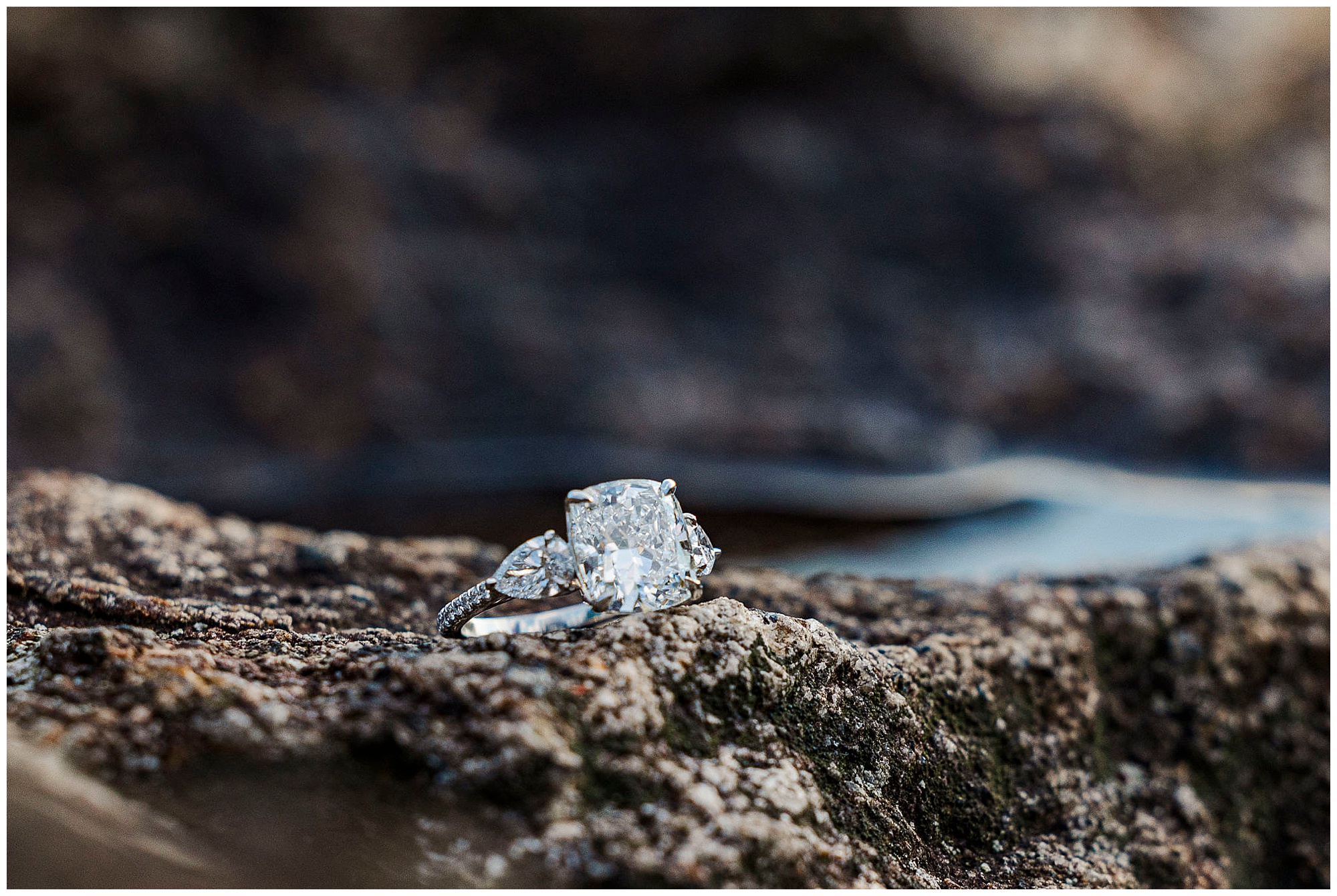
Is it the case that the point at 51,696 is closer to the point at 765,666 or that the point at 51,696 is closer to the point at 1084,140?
the point at 765,666

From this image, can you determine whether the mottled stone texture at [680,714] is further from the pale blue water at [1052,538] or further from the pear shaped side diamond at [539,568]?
the pale blue water at [1052,538]

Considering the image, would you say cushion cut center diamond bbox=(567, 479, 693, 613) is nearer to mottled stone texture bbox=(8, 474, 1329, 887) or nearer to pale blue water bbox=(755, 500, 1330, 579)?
mottled stone texture bbox=(8, 474, 1329, 887)

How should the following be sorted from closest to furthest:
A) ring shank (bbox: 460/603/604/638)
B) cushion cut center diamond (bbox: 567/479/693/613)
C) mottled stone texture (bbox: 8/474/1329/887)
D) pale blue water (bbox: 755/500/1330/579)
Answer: mottled stone texture (bbox: 8/474/1329/887)
cushion cut center diamond (bbox: 567/479/693/613)
ring shank (bbox: 460/603/604/638)
pale blue water (bbox: 755/500/1330/579)

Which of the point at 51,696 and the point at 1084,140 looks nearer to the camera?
the point at 51,696

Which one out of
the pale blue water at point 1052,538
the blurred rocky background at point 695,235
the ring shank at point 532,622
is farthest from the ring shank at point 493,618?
the blurred rocky background at point 695,235

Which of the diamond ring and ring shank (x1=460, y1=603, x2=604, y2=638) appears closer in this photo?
the diamond ring

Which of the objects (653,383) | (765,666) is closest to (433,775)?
(765,666)

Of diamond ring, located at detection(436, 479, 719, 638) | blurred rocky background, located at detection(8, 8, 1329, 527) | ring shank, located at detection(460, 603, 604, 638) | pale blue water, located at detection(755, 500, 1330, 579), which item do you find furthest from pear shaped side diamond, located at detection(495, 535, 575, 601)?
blurred rocky background, located at detection(8, 8, 1329, 527)
